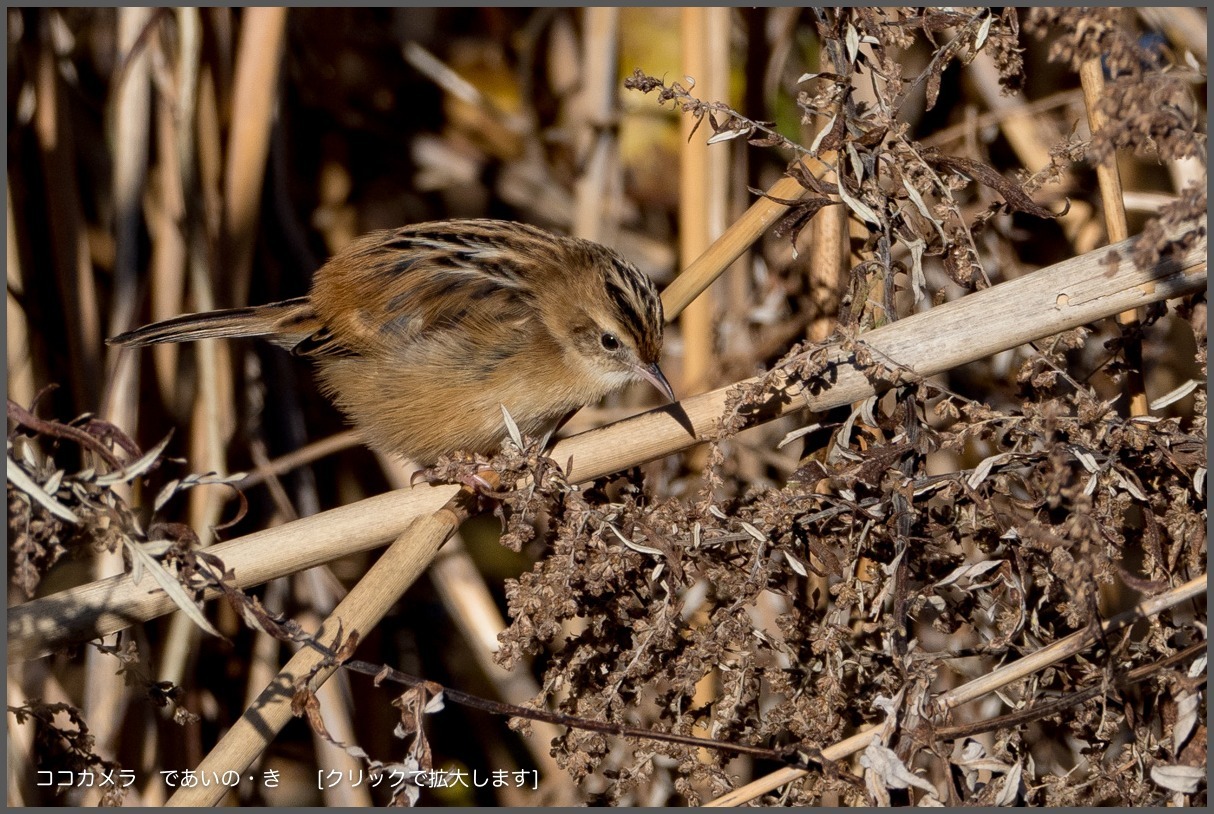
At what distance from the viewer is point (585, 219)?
14.5ft

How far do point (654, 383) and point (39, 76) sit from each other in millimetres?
2267

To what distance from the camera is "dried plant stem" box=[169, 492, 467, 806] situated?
2102mm

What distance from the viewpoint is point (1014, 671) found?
205 centimetres

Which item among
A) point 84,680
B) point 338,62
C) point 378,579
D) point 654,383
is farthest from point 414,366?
point 338,62

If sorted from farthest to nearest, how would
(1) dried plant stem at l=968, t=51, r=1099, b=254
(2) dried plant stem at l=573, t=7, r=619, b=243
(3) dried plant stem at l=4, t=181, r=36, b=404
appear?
(2) dried plant stem at l=573, t=7, r=619, b=243
(1) dried plant stem at l=968, t=51, r=1099, b=254
(3) dried plant stem at l=4, t=181, r=36, b=404

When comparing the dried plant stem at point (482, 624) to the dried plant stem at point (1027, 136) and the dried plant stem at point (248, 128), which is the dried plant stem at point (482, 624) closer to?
the dried plant stem at point (248, 128)

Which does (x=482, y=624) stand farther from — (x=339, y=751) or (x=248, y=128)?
(x=248, y=128)

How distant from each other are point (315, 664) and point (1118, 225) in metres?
2.07

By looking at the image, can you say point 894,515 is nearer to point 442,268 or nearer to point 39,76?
point 442,268

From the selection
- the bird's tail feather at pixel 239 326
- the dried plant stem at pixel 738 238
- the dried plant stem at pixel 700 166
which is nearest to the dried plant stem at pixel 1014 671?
the dried plant stem at pixel 738 238

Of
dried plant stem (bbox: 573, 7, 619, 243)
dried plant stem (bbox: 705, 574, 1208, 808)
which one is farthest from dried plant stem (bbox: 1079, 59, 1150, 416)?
dried plant stem (bbox: 573, 7, 619, 243)

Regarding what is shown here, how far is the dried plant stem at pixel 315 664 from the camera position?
6.89 ft

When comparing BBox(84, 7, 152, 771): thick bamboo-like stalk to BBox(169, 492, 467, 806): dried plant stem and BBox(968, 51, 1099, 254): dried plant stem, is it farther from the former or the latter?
BBox(968, 51, 1099, 254): dried plant stem

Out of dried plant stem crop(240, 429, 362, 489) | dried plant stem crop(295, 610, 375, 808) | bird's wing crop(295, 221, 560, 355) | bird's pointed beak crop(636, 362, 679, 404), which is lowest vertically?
dried plant stem crop(295, 610, 375, 808)
